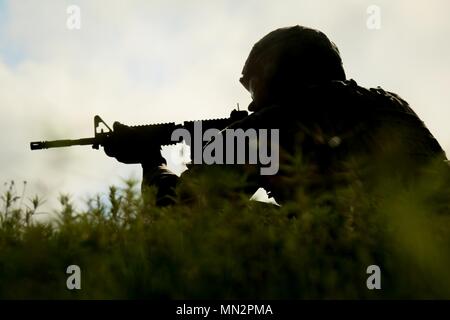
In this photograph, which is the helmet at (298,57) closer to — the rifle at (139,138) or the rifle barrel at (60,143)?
the rifle at (139,138)

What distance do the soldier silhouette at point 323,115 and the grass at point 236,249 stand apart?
2064 mm

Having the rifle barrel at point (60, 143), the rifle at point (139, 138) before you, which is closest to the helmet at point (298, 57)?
the rifle at point (139, 138)

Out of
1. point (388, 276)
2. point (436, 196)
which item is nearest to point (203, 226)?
point (388, 276)

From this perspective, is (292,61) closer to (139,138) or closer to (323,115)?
(323,115)

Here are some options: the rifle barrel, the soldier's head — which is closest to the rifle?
the rifle barrel

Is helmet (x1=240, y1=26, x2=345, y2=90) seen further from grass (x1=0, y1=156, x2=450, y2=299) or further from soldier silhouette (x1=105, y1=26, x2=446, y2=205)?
grass (x1=0, y1=156, x2=450, y2=299)

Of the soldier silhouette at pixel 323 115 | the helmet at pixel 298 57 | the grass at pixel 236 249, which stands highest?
the helmet at pixel 298 57

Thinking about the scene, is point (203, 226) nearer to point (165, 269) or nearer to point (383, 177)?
point (165, 269)

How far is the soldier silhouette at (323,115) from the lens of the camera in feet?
20.3

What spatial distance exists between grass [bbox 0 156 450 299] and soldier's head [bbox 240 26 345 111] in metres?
2.92

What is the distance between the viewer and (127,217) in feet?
13.0

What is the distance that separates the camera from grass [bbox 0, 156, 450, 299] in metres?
3.10

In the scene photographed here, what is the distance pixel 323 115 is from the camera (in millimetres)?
6477
